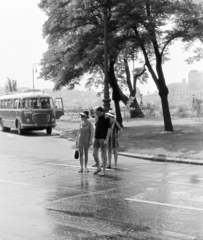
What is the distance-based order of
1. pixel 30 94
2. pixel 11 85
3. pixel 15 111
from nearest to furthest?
1. pixel 30 94
2. pixel 15 111
3. pixel 11 85

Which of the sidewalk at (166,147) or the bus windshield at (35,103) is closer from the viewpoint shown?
the sidewalk at (166,147)

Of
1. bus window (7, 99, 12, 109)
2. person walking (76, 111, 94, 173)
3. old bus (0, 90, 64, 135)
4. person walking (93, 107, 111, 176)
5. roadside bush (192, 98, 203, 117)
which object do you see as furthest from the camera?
roadside bush (192, 98, 203, 117)

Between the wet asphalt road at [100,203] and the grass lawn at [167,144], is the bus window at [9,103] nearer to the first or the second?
the grass lawn at [167,144]

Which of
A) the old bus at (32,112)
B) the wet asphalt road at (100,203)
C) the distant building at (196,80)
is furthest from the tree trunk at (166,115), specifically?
the distant building at (196,80)

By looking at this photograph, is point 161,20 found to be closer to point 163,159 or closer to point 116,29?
point 116,29

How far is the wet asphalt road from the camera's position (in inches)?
237

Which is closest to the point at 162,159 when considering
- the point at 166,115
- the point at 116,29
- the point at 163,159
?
the point at 163,159

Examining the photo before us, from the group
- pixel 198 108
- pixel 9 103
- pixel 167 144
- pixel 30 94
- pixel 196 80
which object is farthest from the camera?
pixel 196 80

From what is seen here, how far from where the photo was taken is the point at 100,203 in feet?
25.9

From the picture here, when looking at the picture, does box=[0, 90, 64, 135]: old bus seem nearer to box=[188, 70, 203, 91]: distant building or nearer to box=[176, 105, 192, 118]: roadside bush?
box=[176, 105, 192, 118]: roadside bush

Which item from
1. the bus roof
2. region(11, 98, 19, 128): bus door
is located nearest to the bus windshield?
the bus roof

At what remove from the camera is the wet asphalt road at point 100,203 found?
237 inches

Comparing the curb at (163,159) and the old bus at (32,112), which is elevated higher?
the old bus at (32,112)

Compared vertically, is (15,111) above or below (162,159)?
above
